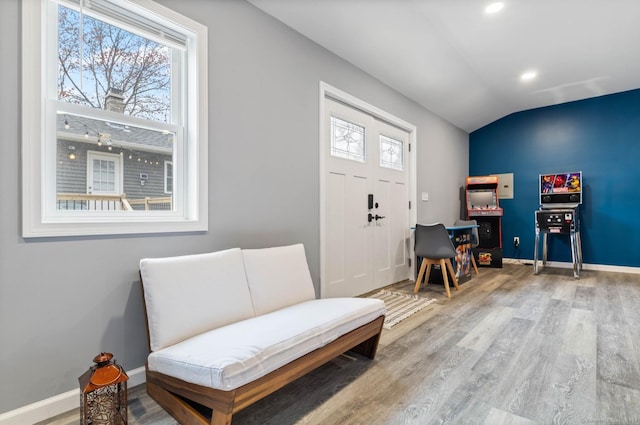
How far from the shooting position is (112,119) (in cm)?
186

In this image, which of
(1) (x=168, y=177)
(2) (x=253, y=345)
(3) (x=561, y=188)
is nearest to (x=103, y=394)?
(2) (x=253, y=345)

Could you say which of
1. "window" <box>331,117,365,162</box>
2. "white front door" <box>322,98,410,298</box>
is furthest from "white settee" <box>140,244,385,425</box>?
"window" <box>331,117,365,162</box>

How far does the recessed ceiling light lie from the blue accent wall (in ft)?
11.9

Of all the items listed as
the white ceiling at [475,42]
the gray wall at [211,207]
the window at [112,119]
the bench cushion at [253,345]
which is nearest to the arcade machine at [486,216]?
the white ceiling at [475,42]

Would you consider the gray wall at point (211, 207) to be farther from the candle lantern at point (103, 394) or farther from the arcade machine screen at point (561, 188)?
the arcade machine screen at point (561, 188)

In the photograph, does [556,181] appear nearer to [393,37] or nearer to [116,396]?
[393,37]

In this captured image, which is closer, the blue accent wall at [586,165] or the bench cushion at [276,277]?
the bench cushion at [276,277]

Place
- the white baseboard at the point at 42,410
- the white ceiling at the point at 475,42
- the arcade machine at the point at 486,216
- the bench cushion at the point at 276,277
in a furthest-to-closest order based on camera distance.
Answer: the arcade machine at the point at 486,216
the white ceiling at the point at 475,42
the bench cushion at the point at 276,277
the white baseboard at the point at 42,410

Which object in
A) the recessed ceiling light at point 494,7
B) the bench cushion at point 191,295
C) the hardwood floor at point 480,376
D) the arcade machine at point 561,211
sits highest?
the recessed ceiling light at point 494,7

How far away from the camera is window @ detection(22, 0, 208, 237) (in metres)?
1.56

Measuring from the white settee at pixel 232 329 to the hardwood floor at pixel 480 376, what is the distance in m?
0.21

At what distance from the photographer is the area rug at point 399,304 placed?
2939 millimetres

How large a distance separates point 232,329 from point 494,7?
3540 mm

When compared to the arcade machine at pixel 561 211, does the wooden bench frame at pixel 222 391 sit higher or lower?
lower
